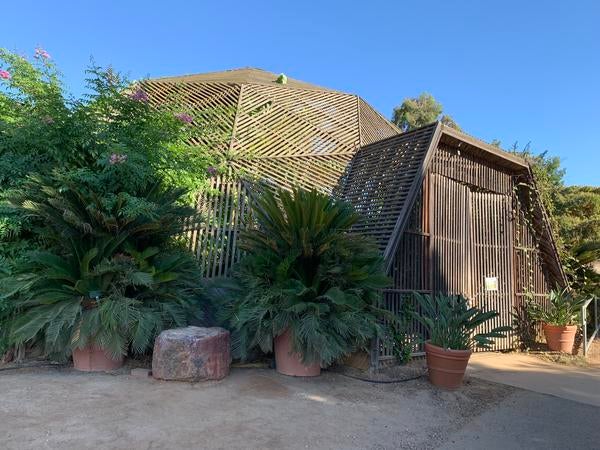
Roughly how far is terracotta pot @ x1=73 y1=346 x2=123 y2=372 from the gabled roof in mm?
3991

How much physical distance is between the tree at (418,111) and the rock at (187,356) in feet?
70.9

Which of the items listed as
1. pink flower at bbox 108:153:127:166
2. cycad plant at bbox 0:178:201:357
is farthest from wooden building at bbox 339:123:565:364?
pink flower at bbox 108:153:127:166

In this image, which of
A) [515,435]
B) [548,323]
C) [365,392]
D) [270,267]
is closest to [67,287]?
[270,267]

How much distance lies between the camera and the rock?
179 inches

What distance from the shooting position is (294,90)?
10648 millimetres

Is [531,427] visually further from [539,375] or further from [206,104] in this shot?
[206,104]

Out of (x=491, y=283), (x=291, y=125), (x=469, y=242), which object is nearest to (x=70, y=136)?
(x=291, y=125)

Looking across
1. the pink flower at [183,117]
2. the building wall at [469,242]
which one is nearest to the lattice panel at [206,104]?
the pink flower at [183,117]

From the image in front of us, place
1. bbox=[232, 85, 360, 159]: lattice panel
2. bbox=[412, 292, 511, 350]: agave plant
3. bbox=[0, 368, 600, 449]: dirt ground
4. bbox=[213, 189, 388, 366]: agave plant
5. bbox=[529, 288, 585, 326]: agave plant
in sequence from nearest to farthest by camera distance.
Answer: bbox=[0, 368, 600, 449]: dirt ground
bbox=[213, 189, 388, 366]: agave plant
bbox=[412, 292, 511, 350]: agave plant
bbox=[529, 288, 585, 326]: agave plant
bbox=[232, 85, 360, 159]: lattice panel

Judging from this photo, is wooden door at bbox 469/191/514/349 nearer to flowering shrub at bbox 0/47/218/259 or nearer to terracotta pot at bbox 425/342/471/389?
terracotta pot at bbox 425/342/471/389

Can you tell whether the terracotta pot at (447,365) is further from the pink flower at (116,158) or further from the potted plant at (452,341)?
the pink flower at (116,158)

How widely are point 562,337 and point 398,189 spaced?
184 inches

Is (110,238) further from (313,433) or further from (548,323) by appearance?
(548,323)

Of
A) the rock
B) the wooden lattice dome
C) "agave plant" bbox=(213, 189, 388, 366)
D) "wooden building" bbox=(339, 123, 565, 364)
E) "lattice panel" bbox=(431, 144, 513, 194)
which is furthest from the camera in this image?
"lattice panel" bbox=(431, 144, 513, 194)
